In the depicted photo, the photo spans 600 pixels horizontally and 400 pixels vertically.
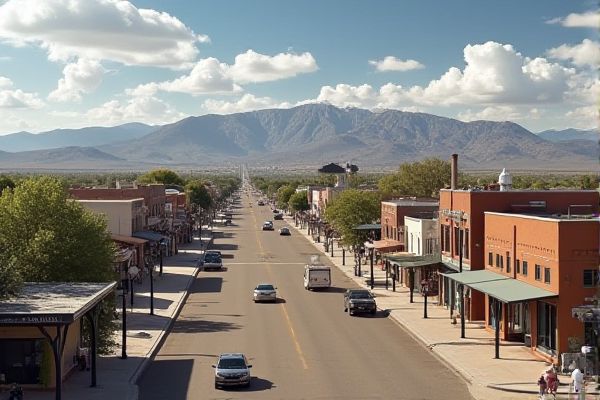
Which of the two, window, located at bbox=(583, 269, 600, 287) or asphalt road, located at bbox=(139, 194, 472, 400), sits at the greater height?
window, located at bbox=(583, 269, 600, 287)

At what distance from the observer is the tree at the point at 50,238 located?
122ft

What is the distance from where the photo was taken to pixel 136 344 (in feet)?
129

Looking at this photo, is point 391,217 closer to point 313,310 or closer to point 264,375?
point 313,310

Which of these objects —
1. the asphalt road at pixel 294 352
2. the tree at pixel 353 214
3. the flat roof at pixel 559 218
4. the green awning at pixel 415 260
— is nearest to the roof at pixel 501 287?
the flat roof at pixel 559 218

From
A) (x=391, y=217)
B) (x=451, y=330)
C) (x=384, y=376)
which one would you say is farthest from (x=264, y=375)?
(x=391, y=217)

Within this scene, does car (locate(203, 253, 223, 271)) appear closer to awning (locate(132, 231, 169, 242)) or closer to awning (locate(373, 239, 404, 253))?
awning (locate(132, 231, 169, 242))

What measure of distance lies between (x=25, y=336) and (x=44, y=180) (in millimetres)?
11800

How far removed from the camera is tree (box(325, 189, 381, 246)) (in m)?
82.6

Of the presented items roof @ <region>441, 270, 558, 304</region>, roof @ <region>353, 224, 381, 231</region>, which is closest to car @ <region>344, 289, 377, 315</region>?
roof @ <region>441, 270, 558, 304</region>

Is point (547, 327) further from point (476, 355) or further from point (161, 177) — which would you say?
point (161, 177)

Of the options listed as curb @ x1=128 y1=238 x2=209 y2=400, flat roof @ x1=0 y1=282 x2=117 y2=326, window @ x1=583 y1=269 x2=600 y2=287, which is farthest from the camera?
window @ x1=583 y1=269 x2=600 y2=287

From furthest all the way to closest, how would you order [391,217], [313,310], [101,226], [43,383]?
1. [391,217]
2. [313,310]
3. [101,226]
4. [43,383]

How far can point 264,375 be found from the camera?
3269cm

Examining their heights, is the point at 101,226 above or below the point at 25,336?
above
